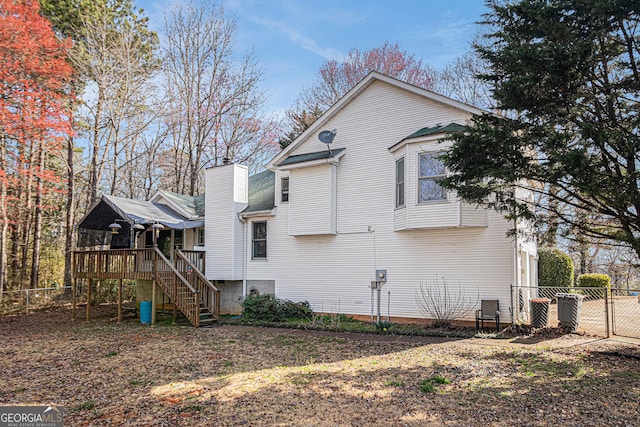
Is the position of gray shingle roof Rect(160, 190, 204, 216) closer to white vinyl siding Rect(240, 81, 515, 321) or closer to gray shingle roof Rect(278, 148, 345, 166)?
white vinyl siding Rect(240, 81, 515, 321)

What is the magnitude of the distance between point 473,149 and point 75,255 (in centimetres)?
1421

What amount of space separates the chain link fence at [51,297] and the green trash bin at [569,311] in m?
18.7

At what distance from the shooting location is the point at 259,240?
16000 millimetres

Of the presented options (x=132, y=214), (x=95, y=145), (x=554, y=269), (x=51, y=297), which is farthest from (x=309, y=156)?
(x=51, y=297)

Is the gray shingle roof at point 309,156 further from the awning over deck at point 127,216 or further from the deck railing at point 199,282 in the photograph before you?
the deck railing at point 199,282

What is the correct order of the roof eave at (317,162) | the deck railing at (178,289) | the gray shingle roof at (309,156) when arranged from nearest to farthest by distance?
the deck railing at (178,289)
the roof eave at (317,162)
the gray shingle roof at (309,156)

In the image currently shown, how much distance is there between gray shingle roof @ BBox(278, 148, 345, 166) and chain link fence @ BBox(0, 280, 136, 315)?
1143 centimetres

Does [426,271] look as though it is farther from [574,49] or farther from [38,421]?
[38,421]

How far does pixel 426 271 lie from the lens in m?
12.7

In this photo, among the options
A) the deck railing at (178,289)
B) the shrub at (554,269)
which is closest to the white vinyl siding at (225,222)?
the deck railing at (178,289)

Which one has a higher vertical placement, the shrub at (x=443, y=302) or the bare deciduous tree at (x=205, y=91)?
the bare deciduous tree at (x=205, y=91)

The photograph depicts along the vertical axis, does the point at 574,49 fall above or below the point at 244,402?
above

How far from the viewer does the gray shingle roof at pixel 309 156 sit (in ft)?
46.8

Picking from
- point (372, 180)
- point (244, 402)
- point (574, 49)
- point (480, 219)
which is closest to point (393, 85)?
point (372, 180)
